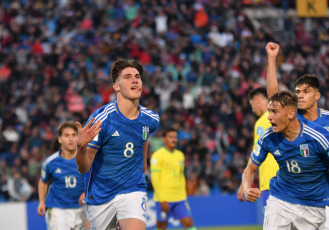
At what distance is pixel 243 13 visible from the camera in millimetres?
23703

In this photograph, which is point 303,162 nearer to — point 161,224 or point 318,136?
point 318,136

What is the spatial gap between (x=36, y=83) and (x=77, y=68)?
1.64 m

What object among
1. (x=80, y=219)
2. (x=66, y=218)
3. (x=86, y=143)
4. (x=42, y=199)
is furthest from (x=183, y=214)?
(x=86, y=143)

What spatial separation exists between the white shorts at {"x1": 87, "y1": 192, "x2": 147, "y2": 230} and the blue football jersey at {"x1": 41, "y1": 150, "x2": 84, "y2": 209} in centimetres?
241

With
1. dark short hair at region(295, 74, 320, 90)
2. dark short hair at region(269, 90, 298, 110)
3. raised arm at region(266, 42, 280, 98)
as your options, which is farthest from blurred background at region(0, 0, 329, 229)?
dark short hair at region(269, 90, 298, 110)

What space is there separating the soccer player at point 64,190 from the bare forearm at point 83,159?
271 centimetres

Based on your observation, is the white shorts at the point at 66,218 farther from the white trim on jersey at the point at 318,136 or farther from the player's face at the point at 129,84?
the white trim on jersey at the point at 318,136

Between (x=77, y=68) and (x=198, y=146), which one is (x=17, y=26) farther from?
(x=198, y=146)

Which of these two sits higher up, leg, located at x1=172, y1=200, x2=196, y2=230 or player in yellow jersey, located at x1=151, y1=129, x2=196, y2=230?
player in yellow jersey, located at x1=151, y1=129, x2=196, y2=230

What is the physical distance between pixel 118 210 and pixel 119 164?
0.50m

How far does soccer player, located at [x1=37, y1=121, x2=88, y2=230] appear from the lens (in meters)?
8.54

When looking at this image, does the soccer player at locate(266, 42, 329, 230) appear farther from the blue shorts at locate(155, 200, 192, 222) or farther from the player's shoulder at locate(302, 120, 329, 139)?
the blue shorts at locate(155, 200, 192, 222)

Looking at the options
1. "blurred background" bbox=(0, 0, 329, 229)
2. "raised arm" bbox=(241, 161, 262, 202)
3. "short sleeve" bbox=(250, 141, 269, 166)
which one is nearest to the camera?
"raised arm" bbox=(241, 161, 262, 202)

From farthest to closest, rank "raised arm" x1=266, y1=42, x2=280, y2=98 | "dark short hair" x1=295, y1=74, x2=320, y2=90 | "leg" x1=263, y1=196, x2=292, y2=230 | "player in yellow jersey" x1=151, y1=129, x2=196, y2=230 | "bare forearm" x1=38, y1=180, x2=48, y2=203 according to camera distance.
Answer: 1. "player in yellow jersey" x1=151, y1=129, x2=196, y2=230
2. "bare forearm" x1=38, y1=180, x2=48, y2=203
3. "dark short hair" x1=295, y1=74, x2=320, y2=90
4. "raised arm" x1=266, y1=42, x2=280, y2=98
5. "leg" x1=263, y1=196, x2=292, y2=230
